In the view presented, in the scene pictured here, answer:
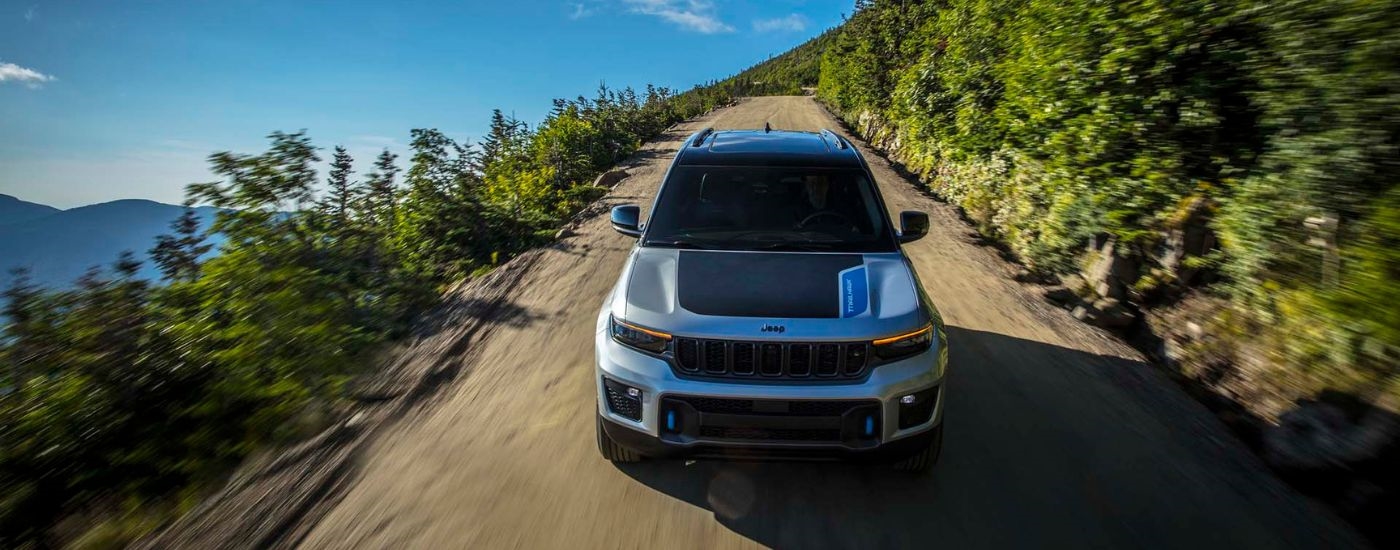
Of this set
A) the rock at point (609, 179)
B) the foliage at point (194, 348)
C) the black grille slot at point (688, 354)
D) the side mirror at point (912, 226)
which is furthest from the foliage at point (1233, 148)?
the rock at point (609, 179)

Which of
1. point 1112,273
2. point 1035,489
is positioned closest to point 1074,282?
point 1112,273

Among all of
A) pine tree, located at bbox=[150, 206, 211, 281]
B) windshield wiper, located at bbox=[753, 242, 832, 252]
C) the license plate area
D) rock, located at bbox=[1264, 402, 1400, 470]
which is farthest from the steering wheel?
pine tree, located at bbox=[150, 206, 211, 281]

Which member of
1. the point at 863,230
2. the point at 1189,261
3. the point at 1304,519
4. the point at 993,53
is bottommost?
the point at 1304,519

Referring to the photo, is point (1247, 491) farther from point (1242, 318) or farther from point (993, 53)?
point (993, 53)

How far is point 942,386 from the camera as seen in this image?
301 centimetres

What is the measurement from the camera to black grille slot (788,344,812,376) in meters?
2.86

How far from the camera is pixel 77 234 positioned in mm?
94875

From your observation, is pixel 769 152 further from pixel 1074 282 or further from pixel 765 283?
pixel 1074 282

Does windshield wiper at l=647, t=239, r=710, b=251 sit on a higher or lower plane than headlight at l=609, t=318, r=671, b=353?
higher

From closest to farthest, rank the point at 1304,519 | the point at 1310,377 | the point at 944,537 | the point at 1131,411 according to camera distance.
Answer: the point at 944,537, the point at 1304,519, the point at 1310,377, the point at 1131,411

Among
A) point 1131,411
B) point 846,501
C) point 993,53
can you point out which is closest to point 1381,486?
point 1131,411

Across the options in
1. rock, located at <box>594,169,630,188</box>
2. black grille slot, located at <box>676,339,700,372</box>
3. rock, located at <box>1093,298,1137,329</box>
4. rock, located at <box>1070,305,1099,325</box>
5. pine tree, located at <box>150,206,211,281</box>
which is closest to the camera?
black grille slot, located at <box>676,339,700,372</box>

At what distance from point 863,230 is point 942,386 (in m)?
1.17

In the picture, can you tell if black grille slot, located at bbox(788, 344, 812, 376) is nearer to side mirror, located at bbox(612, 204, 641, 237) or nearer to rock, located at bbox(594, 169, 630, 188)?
side mirror, located at bbox(612, 204, 641, 237)
